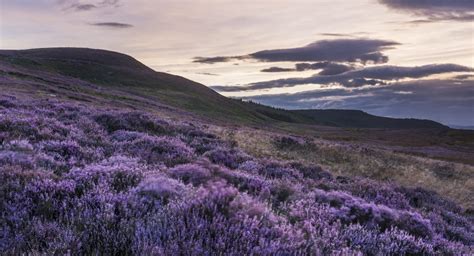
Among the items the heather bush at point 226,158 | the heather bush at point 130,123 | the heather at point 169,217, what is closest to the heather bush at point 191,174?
the heather at point 169,217

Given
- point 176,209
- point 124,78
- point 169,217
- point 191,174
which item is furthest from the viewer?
point 124,78

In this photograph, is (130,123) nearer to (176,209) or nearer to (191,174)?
(191,174)

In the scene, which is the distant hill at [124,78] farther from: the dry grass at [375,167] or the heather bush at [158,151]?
the heather bush at [158,151]

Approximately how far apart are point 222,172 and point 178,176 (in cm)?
161

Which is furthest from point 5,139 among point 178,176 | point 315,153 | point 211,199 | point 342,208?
point 315,153

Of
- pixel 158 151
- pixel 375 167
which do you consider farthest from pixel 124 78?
pixel 158 151

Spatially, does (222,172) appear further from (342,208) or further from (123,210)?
(123,210)

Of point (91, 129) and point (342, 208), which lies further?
point (91, 129)

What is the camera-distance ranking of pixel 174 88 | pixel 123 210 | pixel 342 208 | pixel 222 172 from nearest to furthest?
1. pixel 123 210
2. pixel 342 208
3. pixel 222 172
4. pixel 174 88

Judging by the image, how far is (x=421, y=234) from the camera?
25.8 ft

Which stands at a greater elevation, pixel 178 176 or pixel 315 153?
pixel 178 176

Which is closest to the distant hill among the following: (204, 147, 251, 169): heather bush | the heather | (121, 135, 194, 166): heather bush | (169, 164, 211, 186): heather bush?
(204, 147, 251, 169): heather bush

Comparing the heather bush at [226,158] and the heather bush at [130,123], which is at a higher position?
the heather bush at [130,123]

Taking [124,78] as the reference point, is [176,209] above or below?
below
